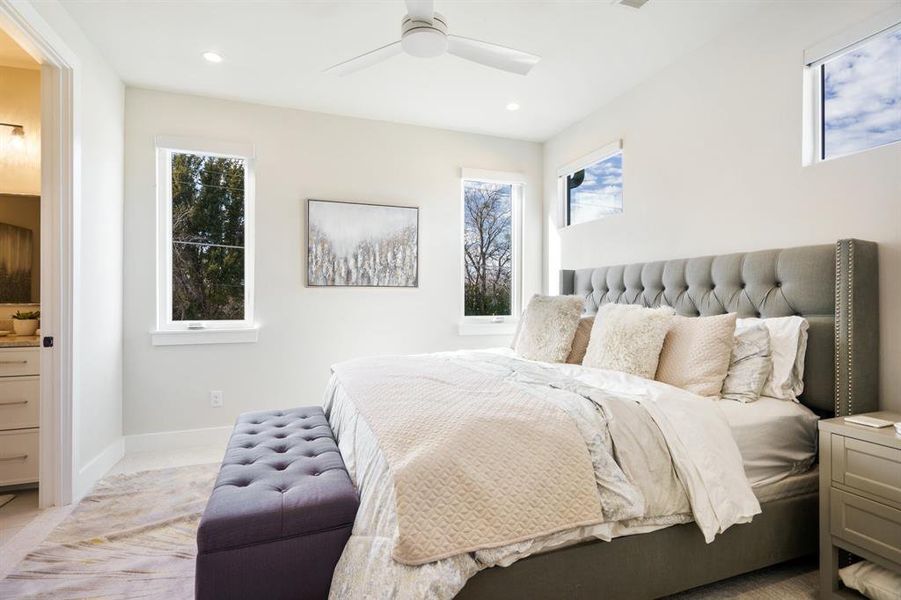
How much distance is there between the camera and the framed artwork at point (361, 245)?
12.4 ft

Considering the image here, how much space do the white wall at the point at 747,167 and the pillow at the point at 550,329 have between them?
0.77 m

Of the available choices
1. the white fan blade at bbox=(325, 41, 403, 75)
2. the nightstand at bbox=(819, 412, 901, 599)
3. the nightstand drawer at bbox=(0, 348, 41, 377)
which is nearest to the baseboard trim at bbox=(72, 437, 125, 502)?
the nightstand drawer at bbox=(0, 348, 41, 377)

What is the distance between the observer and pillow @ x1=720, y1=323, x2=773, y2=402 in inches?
79.5

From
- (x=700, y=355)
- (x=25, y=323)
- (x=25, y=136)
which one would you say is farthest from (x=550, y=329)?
(x=25, y=136)

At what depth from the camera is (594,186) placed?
3867 mm

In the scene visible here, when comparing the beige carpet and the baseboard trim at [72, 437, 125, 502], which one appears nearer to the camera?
the beige carpet

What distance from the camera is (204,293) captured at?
3602 mm

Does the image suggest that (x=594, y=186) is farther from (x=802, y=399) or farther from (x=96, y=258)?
(x=96, y=258)

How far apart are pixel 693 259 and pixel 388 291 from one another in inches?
94.7

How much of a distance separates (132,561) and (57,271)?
1.57 m

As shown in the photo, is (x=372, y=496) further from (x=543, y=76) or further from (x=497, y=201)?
(x=497, y=201)

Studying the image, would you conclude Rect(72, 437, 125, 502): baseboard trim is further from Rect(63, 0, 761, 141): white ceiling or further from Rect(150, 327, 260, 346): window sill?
Rect(63, 0, 761, 141): white ceiling

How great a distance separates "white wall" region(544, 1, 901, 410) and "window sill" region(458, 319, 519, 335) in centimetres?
115

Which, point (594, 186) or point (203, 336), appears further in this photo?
point (594, 186)
